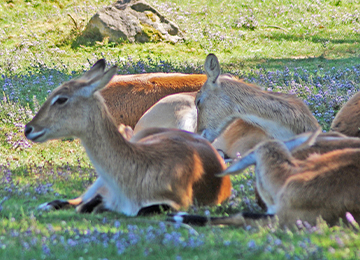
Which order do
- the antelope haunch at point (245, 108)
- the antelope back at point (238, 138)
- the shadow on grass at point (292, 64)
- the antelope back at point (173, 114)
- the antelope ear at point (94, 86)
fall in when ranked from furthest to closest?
the shadow on grass at point (292, 64) → the antelope back at point (173, 114) → the antelope back at point (238, 138) → the antelope haunch at point (245, 108) → the antelope ear at point (94, 86)

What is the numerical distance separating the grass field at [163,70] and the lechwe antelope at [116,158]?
0.68ft

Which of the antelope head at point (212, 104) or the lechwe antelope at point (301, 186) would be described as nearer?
the lechwe antelope at point (301, 186)

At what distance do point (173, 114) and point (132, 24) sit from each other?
6.64 metres

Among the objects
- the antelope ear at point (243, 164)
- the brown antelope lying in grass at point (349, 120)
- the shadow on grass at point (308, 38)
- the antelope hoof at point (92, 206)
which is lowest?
the antelope hoof at point (92, 206)

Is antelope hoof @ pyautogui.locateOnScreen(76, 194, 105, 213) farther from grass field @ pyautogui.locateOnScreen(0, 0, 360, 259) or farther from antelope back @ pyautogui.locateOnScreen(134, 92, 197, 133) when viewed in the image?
antelope back @ pyautogui.locateOnScreen(134, 92, 197, 133)

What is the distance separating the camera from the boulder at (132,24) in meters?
13.5

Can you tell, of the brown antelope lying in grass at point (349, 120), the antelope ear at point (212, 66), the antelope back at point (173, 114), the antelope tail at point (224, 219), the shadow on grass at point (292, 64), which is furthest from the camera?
the shadow on grass at point (292, 64)

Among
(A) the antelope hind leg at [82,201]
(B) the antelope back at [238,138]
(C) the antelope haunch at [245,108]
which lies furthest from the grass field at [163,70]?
(B) the antelope back at [238,138]

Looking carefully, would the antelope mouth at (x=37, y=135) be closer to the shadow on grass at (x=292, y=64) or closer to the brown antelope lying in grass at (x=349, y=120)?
the brown antelope lying in grass at (x=349, y=120)

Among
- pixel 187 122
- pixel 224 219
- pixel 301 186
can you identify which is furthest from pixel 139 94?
pixel 301 186

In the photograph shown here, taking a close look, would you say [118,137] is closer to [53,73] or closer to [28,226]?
[28,226]

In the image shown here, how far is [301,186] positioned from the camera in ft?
12.8

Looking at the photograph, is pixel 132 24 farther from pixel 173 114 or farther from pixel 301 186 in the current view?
pixel 301 186

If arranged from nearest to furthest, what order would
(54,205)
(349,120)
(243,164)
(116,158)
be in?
(243,164)
(116,158)
(54,205)
(349,120)
